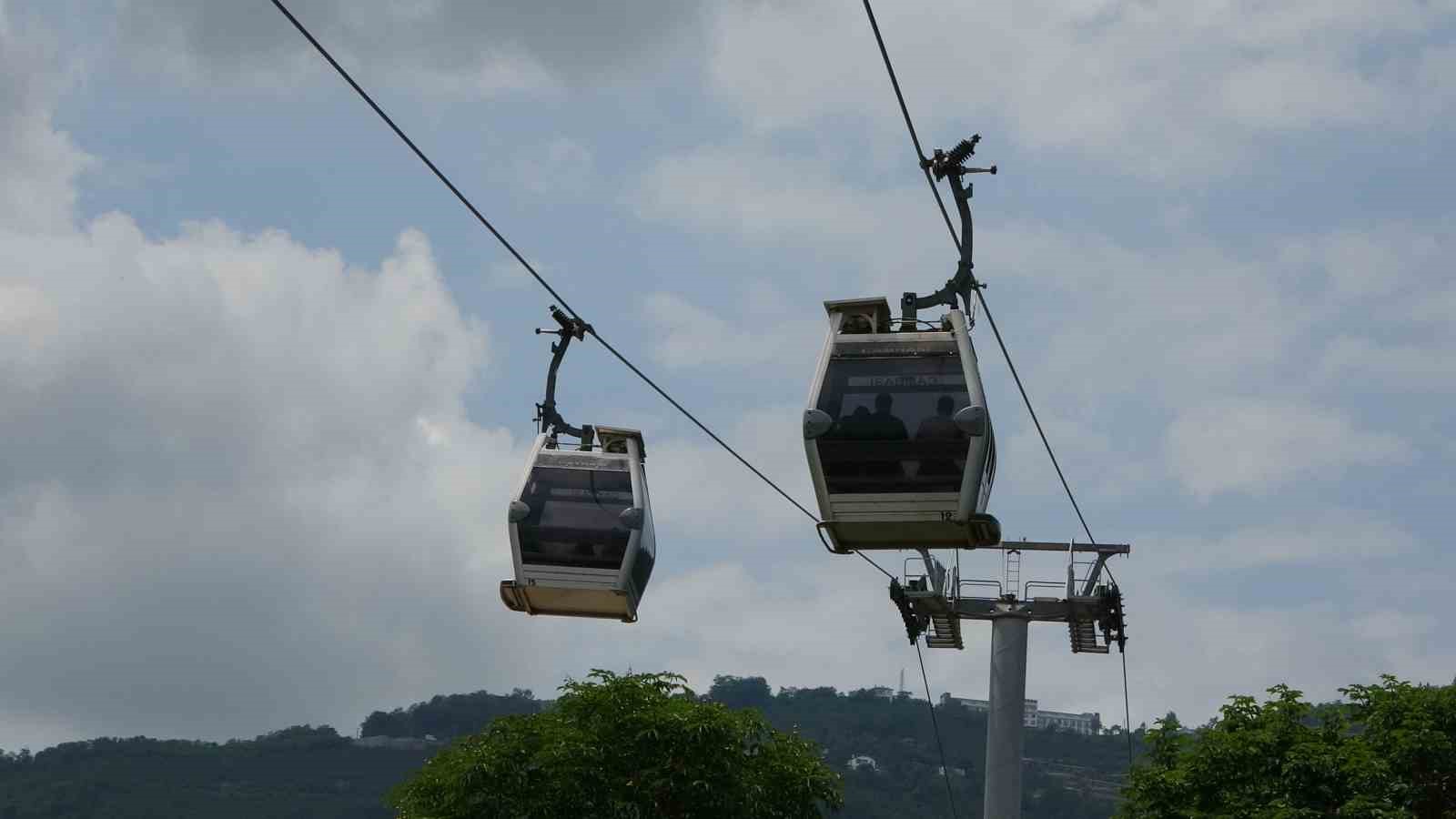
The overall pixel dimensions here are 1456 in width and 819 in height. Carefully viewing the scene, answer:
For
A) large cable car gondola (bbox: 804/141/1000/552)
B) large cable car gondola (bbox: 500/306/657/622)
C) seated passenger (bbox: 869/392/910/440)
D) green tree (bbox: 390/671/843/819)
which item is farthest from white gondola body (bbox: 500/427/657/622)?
green tree (bbox: 390/671/843/819)

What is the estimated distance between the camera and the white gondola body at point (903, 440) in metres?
22.2

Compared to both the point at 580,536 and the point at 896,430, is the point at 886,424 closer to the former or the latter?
the point at 896,430

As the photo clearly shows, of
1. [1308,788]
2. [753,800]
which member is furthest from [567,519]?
[1308,788]

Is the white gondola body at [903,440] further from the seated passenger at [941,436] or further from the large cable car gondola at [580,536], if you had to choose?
the large cable car gondola at [580,536]

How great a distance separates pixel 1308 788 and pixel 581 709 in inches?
617

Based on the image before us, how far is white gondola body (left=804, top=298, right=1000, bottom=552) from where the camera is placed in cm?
2219

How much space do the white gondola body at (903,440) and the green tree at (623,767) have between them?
877 inches

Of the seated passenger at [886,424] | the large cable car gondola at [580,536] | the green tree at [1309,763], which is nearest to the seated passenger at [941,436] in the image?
the seated passenger at [886,424]

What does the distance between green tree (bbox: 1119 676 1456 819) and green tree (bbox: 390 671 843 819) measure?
24.5 feet

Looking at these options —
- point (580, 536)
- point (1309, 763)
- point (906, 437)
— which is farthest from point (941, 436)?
point (1309, 763)

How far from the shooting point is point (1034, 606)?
48688 millimetres

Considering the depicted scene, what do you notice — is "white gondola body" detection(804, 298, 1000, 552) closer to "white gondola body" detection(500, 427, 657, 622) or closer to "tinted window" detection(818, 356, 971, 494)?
"tinted window" detection(818, 356, 971, 494)

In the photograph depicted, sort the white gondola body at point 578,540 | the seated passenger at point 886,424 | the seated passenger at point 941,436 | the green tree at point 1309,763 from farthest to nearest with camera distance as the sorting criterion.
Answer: the green tree at point 1309,763 → the white gondola body at point 578,540 → the seated passenger at point 886,424 → the seated passenger at point 941,436

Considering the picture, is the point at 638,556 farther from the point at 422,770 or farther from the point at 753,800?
the point at 422,770
